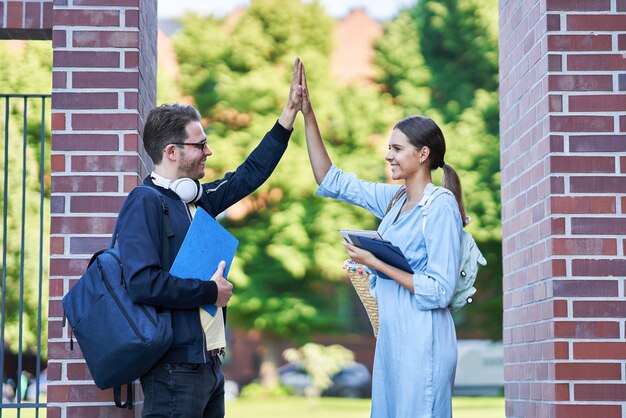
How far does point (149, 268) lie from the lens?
362 centimetres

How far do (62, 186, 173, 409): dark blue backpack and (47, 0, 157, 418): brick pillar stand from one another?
81 cm

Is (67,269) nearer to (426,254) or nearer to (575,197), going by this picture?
(426,254)

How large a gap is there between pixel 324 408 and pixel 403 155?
20.6 meters

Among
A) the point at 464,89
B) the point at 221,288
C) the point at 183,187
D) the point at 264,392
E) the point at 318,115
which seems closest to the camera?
the point at 221,288

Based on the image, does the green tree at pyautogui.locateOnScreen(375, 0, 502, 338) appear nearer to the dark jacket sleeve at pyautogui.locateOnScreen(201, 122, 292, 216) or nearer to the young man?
the dark jacket sleeve at pyautogui.locateOnScreen(201, 122, 292, 216)

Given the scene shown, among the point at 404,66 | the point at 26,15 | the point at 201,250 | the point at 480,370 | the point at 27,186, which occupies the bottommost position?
the point at 480,370

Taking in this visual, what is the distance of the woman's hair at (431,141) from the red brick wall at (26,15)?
1.93 metres

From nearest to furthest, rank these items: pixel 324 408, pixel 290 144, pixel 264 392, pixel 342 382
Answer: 1. pixel 324 408
2. pixel 290 144
3. pixel 264 392
4. pixel 342 382

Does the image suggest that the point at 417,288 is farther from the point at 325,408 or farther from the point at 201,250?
the point at 325,408

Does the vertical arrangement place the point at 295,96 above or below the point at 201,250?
above

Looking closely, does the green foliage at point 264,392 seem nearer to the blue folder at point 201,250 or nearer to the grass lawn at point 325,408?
the grass lawn at point 325,408

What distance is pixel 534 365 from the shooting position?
471 cm

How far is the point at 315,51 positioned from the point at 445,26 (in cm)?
345

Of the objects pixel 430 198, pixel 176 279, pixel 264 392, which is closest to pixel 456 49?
pixel 264 392
